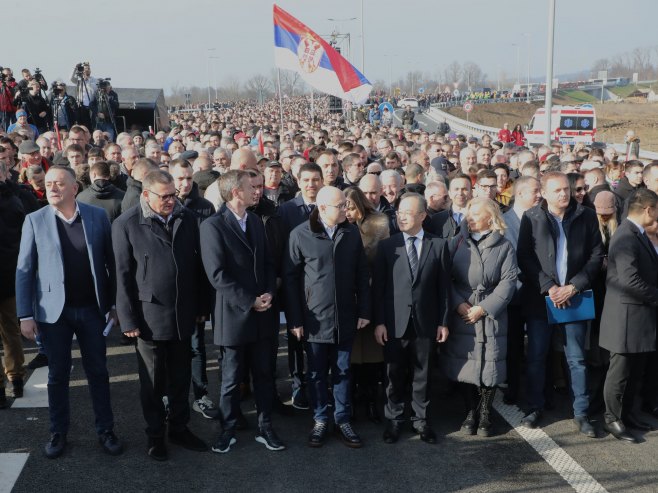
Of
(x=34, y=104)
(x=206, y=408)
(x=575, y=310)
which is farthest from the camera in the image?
(x=34, y=104)

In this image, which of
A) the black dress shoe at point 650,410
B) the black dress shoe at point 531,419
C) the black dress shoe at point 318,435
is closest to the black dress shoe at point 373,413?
the black dress shoe at point 318,435

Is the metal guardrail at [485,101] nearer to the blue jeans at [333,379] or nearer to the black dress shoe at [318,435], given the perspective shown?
the blue jeans at [333,379]

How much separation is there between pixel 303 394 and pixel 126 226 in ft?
7.37

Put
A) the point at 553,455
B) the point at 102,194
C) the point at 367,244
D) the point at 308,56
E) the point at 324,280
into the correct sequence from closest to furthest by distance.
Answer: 1. the point at 553,455
2. the point at 324,280
3. the point at 367,244
4. the point at 102,194
5. the point at 308,56

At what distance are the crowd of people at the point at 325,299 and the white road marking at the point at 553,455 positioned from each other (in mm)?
190

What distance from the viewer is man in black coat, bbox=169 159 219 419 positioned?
5.99 metres

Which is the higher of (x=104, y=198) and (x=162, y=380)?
(x=104, y=198)

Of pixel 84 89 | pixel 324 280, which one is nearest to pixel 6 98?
pixel 84 89

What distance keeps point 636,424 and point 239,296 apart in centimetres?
336

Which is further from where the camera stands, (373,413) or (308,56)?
(308,56)

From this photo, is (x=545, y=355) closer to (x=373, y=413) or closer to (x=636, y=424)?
(x=636, y=424)

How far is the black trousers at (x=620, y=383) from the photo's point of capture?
18.4 feet

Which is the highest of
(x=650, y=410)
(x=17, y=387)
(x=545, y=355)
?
(x=545, y=355)

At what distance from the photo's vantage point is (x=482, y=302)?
5520 millimetres
